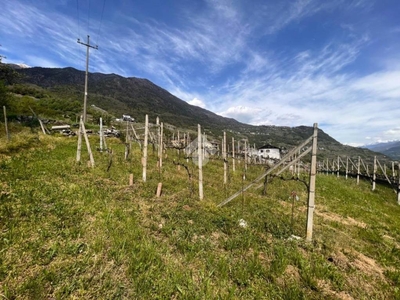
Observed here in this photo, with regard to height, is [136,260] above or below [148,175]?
below

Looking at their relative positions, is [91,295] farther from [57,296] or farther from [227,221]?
[227,221]

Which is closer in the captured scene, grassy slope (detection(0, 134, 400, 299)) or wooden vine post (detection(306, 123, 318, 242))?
grassy slope (detection(0, 134, 400, 299))

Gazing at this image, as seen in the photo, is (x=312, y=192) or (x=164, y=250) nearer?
(x=164, y=250)

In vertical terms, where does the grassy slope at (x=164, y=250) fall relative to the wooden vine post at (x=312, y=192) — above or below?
below

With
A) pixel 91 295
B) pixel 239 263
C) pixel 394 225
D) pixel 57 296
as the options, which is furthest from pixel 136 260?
pixel 394 225

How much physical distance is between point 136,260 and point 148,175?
797 centimetres

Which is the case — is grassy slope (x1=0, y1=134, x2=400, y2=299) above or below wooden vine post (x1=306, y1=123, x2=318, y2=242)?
below

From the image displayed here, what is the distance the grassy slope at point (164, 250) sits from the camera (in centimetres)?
412

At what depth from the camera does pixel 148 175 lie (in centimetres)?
1245

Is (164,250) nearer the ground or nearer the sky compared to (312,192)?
nearer the ground

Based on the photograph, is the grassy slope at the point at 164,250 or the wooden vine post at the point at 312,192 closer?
the grassy slope at the point at 164,250

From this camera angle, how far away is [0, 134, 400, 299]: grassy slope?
4121 mm

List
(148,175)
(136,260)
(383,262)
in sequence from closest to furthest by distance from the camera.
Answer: (136,260) < (383,262) < (148,175)

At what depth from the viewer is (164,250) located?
5.29m
